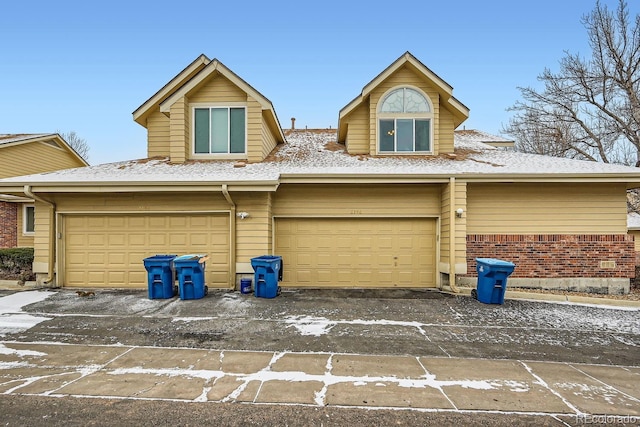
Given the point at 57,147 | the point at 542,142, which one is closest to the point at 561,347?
the point at 542,142

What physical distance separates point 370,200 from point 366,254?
161 centimetres

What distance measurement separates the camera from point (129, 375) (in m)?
4.18

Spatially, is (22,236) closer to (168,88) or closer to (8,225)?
(8,225)

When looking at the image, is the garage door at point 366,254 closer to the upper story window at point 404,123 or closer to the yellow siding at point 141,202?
the yellow siding at point 141,202

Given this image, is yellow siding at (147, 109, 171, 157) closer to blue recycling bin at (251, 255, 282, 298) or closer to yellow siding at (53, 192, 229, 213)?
yellow siding at (53, 192, 229, 213)

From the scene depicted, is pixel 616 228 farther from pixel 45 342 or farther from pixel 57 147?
pixel 57 147

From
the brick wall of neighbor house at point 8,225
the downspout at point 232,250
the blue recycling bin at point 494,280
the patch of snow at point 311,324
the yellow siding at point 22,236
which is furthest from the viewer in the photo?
the yellow siding at point 22,236

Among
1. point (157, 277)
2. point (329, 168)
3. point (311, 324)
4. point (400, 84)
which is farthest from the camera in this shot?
point (400, 84)

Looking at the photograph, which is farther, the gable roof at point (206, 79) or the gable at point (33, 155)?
the gable at point (33, 155)

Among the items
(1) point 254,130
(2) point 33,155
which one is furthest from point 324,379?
(2) point 33,155

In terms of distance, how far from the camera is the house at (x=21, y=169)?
15172mm

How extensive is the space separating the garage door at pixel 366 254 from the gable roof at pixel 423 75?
4.11 meters

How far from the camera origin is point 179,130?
426 inches

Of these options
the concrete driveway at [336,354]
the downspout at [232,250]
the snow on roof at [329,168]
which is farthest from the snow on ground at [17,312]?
the downspout at [232,250]
